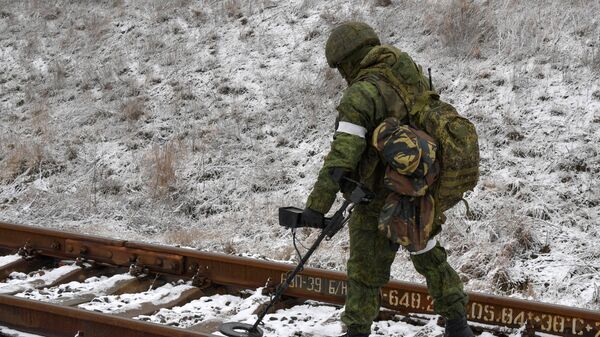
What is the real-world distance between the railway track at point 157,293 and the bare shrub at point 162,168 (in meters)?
2.60

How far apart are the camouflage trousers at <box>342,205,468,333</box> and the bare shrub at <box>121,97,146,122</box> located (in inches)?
294

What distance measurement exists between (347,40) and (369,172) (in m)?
0.73

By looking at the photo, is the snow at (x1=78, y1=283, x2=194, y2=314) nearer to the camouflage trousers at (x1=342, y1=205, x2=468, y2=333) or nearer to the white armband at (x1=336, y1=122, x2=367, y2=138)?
the camouflage trousers at (x1=342, y1=205, x2=468, y2=333)

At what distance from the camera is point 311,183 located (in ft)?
30.2

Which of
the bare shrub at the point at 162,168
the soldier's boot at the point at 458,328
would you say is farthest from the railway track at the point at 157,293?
the bare shrub at the point at 162,168

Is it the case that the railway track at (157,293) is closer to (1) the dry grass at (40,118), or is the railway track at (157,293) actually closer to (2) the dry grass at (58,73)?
(1) the dry grass at (40,118)

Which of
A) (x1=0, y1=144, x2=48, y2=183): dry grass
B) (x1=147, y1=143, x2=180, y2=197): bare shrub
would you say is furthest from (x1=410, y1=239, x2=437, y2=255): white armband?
(x1=0, y1=144, x2=48, y2=183): dry grass

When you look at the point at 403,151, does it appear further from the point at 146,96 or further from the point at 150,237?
the point at 146,96

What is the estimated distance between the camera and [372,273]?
4.60 m

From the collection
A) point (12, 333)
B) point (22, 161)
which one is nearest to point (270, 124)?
point (22, 161)

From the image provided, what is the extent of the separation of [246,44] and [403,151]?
29.5ft

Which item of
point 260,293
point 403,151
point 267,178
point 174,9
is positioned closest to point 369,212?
point 403,151

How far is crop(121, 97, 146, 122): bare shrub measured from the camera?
11.5 m

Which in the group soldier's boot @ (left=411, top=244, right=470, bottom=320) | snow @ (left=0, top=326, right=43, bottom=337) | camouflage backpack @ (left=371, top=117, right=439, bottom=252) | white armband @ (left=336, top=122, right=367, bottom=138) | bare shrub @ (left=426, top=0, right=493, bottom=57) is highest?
bare shrub @ (left=426, top=0, right=493, bottom=57)
